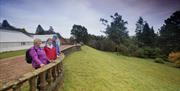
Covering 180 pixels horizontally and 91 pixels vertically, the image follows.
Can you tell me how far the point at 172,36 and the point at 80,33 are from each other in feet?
94.4

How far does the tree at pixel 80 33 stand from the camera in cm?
5188

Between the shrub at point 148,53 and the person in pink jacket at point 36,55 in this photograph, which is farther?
the shrub at point 148,53

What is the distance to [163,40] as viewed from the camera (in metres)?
46.3

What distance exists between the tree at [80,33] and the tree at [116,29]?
755 cm

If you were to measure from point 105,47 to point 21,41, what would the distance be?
71.8 feet

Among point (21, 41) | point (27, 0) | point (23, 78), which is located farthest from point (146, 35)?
point (23, 78)

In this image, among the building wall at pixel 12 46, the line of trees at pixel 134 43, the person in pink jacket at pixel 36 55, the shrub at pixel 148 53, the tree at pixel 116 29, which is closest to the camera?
the person in pink jacket at pixel 36 55

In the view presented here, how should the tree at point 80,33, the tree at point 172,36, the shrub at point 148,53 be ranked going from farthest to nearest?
1. the tree at point 80,33
2. the tree at point 172,36
3. the shrub at point 148,53

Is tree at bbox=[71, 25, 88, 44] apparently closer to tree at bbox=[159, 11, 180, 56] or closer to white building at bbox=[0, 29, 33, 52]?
white building at bbox=[0, 29, 33, 52]

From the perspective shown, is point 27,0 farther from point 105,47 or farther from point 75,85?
point 105,47

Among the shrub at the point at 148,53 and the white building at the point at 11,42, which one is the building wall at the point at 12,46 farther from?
the shrub at the point at 148,53

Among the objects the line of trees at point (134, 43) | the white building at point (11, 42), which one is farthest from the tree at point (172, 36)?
the white building at point (11, 42)

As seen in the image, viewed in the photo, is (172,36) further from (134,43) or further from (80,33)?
(80,33)

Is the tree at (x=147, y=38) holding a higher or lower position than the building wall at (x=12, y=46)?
higher
